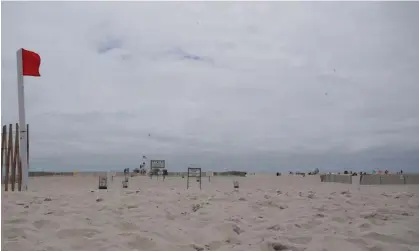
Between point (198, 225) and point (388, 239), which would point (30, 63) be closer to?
point (198, 225)

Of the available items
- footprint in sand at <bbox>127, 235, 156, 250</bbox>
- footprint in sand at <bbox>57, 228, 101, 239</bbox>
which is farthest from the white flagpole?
footprint in sand at <bbox>127, 235, 156, 250</bbox>

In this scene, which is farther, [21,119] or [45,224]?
[21,119]

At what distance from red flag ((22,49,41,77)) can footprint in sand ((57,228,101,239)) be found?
5.41 meters

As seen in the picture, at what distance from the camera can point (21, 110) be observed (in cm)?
829

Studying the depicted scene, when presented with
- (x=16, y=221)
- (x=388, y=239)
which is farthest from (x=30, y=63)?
(x=388, y=239)

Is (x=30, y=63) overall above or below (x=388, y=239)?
above

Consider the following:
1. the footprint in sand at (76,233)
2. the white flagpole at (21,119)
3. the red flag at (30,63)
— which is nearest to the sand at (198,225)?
the footprint in sand at (76,233)

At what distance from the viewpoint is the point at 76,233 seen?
4.03 metres

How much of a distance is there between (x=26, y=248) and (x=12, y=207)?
1.95m

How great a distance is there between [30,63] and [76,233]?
5559mm

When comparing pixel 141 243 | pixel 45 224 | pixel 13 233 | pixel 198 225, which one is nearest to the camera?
pixel 141 243

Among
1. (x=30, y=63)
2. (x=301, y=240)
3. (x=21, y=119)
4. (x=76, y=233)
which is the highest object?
(x=30, y=63)

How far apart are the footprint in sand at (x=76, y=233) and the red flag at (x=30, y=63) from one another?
5.41 metres

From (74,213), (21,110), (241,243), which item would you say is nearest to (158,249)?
(241,243)
